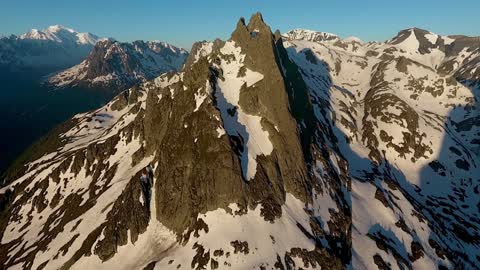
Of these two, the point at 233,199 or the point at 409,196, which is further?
the point at 409,196

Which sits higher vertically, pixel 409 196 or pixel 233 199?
pixel 233 199

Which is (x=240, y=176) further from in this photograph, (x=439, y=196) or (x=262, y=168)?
(x=439, y=196)

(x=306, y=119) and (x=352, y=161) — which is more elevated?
(x=306, y=119)

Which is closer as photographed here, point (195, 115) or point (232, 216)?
point (232, 216)

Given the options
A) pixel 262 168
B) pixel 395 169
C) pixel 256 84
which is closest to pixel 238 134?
pixel 262 168

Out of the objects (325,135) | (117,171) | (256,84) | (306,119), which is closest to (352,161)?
(325,135)

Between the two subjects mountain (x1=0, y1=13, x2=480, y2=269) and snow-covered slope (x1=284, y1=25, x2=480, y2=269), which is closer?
mountain (x1=0, y1=13, x2=480, y2=269)

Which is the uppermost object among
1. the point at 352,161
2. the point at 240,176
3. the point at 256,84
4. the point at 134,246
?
the point at 256,84

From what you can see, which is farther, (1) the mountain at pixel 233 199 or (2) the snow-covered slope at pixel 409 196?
(2) the snow-covered slope at pixel 409 196

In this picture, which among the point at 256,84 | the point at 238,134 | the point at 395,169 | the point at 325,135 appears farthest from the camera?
the point at 395,169

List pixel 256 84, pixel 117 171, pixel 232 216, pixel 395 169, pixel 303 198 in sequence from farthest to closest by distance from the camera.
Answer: pixel 395 169 < pixel 117 171 < pixel 256 84 < pixel 303 198 < pixel 232 216
